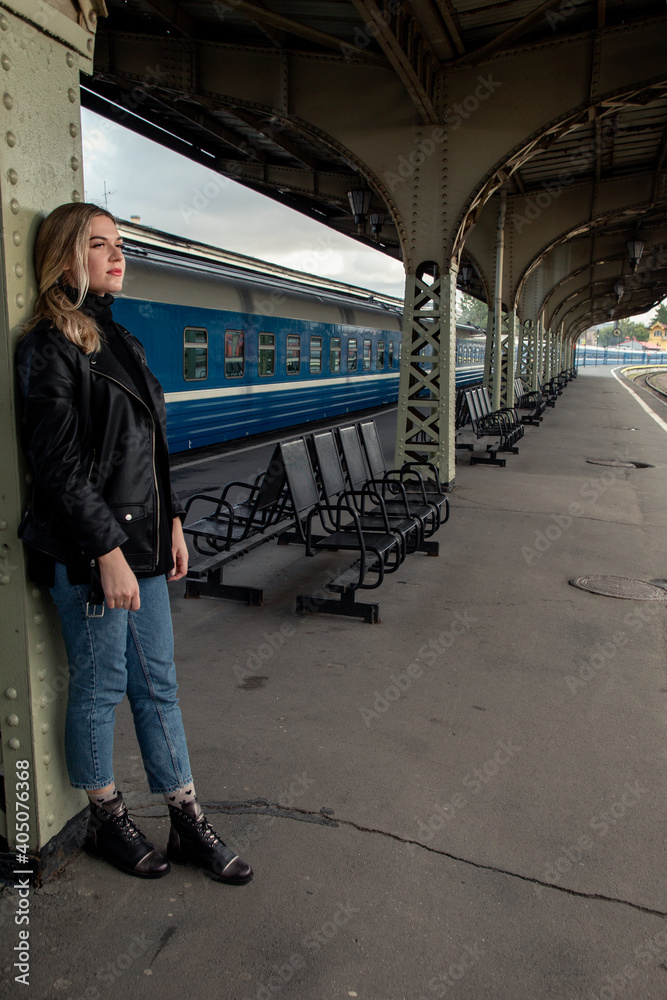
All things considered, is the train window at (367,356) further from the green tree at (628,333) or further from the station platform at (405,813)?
the green tree at (628,333)

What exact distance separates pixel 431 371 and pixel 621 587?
4445mm

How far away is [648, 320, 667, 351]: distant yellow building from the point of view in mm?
162625

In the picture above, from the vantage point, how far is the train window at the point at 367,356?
22.0 m

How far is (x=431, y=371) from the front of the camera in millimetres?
10070

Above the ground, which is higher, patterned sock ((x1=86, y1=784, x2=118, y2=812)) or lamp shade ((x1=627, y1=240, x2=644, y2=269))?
lamp shade ((x1=627, y1=240, x2=644, y2=269))

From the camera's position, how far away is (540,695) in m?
4.33

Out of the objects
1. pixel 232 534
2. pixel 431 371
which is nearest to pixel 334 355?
pixel 431 371

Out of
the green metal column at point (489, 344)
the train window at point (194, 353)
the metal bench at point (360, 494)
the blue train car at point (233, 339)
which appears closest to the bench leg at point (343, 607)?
the metal bench at point (360, 494)

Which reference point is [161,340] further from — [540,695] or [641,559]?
[540,695]

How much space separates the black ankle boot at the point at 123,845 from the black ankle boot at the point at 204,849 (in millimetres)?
92

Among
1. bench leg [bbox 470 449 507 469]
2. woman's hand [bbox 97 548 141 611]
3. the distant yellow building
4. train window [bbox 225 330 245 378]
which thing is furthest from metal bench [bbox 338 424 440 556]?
the distant yellow building

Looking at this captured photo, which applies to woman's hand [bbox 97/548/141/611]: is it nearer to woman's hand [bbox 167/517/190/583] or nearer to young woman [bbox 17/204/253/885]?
young woman [bbox 17/204/253/885]

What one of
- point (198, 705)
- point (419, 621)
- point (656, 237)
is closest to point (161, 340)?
point (419, 621)

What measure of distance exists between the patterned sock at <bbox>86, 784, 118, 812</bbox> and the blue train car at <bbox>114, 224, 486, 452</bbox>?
8.73 meters
